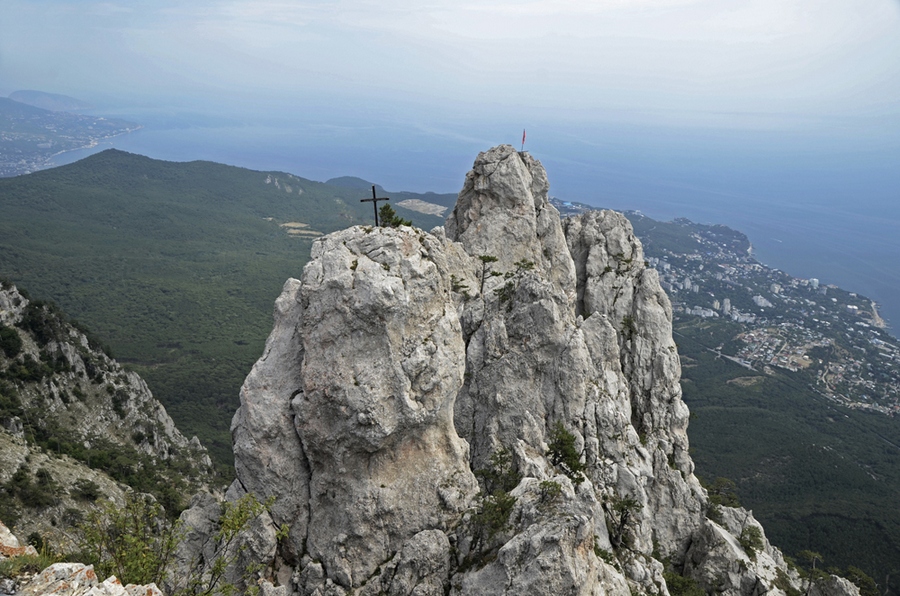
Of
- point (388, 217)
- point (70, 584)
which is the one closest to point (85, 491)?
point (388, 217)

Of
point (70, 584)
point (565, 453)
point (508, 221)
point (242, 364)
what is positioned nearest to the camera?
point (70, 584)

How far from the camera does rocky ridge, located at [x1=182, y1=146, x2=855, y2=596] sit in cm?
2120

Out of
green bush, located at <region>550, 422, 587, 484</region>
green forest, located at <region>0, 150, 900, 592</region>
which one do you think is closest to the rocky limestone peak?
green bush, located at <region>550, 422, 587, 484</region>

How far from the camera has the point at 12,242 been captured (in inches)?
5650

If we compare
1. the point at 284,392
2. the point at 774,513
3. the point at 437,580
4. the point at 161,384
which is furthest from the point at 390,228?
the point at 161,384

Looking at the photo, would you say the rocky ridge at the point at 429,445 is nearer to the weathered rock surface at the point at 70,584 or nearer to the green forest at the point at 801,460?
the weathered rock surface at the point at 70,584

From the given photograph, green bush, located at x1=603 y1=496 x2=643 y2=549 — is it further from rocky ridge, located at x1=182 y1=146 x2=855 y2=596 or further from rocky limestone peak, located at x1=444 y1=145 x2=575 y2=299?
rocky limestone peak, located at x1=444 y1=145 x2=575 y2=299

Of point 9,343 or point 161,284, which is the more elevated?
point 9,343

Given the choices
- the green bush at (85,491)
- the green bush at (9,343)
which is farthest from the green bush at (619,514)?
the green bush at (9,343)

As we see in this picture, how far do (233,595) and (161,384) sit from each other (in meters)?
84.9

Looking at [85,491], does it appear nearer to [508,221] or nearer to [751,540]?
[508,221]

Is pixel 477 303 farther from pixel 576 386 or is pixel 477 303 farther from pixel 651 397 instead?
pixel 651 397

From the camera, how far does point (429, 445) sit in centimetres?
2311

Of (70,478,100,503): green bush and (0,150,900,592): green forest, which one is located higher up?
(70,478,100,503): green bush
